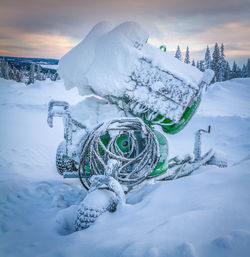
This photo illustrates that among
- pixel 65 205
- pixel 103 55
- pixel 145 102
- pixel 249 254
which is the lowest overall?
pixel 65 205

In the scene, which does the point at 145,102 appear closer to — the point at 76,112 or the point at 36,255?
the point at 76,112

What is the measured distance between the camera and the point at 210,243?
3.08ft

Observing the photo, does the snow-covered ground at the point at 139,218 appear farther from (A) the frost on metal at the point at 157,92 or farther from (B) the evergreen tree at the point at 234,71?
(B) the evergreen tree at the point at 234,71

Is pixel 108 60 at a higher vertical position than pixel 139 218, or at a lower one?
higher

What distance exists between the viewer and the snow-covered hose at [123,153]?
8.87 ft

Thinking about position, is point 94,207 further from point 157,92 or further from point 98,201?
point 157,92

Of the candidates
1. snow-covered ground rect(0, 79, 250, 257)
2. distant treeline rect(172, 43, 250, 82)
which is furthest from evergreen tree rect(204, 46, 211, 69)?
snow-covered ground rect(0, 79, 250, 257)

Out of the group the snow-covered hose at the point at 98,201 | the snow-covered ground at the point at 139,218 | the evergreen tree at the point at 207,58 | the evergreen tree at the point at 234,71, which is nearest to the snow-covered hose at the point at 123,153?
the snow-covered ground at the point at 139,218

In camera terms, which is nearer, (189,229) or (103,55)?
(189,229)

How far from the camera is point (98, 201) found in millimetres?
1773

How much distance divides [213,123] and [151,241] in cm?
996

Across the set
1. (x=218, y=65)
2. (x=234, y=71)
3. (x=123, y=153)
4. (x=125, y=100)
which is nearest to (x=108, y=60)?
(x=125, y=100)

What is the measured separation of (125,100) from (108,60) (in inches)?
26.6

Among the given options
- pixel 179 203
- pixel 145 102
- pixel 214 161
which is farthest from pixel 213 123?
pixel 179 203
